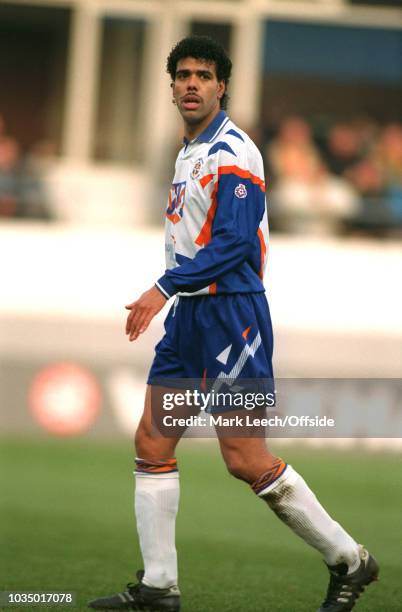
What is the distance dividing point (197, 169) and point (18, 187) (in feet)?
35.7

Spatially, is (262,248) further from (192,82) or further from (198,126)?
(192,82)

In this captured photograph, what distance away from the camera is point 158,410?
4.92m

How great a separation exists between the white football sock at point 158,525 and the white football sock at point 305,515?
36 centimetres

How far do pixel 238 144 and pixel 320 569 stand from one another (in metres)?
2.45

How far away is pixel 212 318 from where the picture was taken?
4938mm

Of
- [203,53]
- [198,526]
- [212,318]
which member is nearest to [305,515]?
[212,318]

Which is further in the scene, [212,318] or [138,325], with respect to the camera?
[212,318]

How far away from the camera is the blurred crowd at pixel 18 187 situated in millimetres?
15461

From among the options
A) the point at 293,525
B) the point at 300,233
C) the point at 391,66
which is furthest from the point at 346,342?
the point at 293,525

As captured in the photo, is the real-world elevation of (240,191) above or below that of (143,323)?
above

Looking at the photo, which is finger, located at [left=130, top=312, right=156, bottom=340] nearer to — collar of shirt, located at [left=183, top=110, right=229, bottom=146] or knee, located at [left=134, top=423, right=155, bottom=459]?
knee, located at [left=134, top=423, right=155, bottom=459]

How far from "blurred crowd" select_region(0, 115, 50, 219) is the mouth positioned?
10600mm

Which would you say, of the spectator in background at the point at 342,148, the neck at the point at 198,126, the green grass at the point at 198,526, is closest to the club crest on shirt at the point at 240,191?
the neck at the point at 198,126

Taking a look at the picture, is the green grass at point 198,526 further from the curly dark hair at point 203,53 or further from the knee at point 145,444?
the curly dark hair at point 203,53
